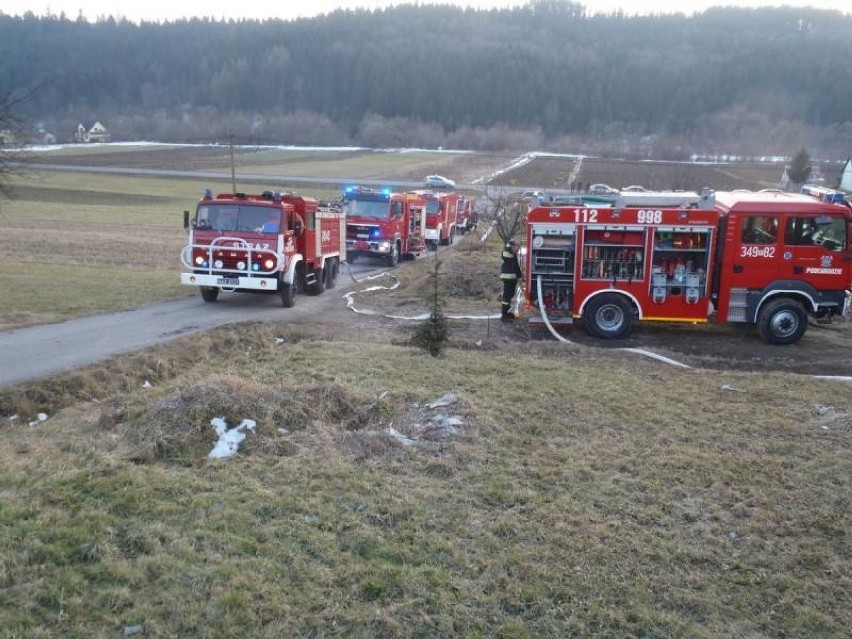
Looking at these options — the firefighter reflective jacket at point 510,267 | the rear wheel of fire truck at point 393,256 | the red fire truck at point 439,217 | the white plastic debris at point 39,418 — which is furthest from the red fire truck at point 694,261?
the red fire truck at point 439,217

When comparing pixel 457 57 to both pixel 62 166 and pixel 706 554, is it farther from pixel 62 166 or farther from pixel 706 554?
pixel 706 554

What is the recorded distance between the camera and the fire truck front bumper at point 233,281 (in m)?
16.4

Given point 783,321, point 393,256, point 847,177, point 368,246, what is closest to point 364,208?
point 368,246

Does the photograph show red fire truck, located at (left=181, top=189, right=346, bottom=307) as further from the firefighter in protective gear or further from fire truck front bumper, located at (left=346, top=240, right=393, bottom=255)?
fire truck front bumper, located at (left=346, top=240, right=393, bottom=255)

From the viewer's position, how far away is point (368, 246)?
84.7 feet

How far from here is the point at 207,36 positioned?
17425 centimetres

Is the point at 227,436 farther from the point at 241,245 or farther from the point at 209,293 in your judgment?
the point at 209,293

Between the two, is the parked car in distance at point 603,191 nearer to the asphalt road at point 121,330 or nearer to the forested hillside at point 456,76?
the asphalt road at point 121,330

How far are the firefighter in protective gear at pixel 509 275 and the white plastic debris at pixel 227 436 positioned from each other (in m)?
8.80

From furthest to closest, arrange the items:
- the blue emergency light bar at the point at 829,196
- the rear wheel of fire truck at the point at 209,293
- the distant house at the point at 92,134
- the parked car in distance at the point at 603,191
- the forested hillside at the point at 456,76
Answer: the distant house at the point at 92,134
the forested hillside at the point at 456,76
the parked car in distance at the point at 603,191
the rear wheel of fire truck at the point at 209,293
the blue emergency light bar at the point at 829,196

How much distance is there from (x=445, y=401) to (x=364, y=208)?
18.4m

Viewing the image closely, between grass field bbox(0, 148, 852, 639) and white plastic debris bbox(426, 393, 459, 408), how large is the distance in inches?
4.1

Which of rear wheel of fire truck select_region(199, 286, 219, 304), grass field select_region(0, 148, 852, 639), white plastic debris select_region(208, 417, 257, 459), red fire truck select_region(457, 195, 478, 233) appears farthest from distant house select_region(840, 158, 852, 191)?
white plastic debris select_region(208, 417, 257, 459)

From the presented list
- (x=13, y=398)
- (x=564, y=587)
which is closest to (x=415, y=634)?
(x=564, y=587)
